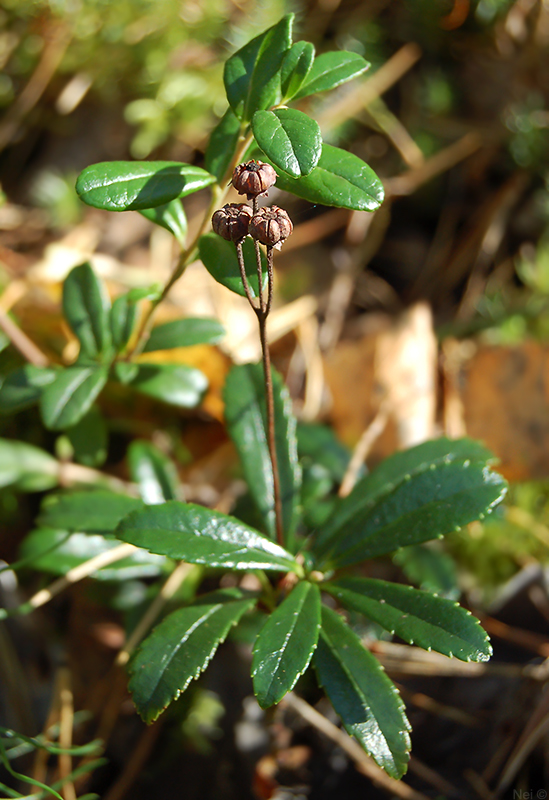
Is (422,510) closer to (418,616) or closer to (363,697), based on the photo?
(418,616)

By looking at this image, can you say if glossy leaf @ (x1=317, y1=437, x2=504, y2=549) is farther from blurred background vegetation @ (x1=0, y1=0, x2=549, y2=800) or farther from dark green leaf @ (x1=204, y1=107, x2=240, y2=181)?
dark green leaf @ (x1=204, y1=107, x2=240, y2=181)

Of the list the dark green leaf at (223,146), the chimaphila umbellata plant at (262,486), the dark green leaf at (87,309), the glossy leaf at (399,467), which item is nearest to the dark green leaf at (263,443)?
the chimaphila umbellata plant at (262,486)

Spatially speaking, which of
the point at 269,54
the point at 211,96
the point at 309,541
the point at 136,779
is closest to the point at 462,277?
the point at 211,96

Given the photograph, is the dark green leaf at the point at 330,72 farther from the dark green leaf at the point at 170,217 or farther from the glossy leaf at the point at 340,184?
the dark green leaf at the point at 170,217

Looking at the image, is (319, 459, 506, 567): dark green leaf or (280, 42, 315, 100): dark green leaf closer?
(280, 42, 315, 100): dark green leaf

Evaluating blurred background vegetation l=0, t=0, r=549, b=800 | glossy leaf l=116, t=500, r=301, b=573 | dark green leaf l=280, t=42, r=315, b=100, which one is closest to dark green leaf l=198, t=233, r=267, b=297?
dark green leaf l=280, t=42, r=315, b=100
